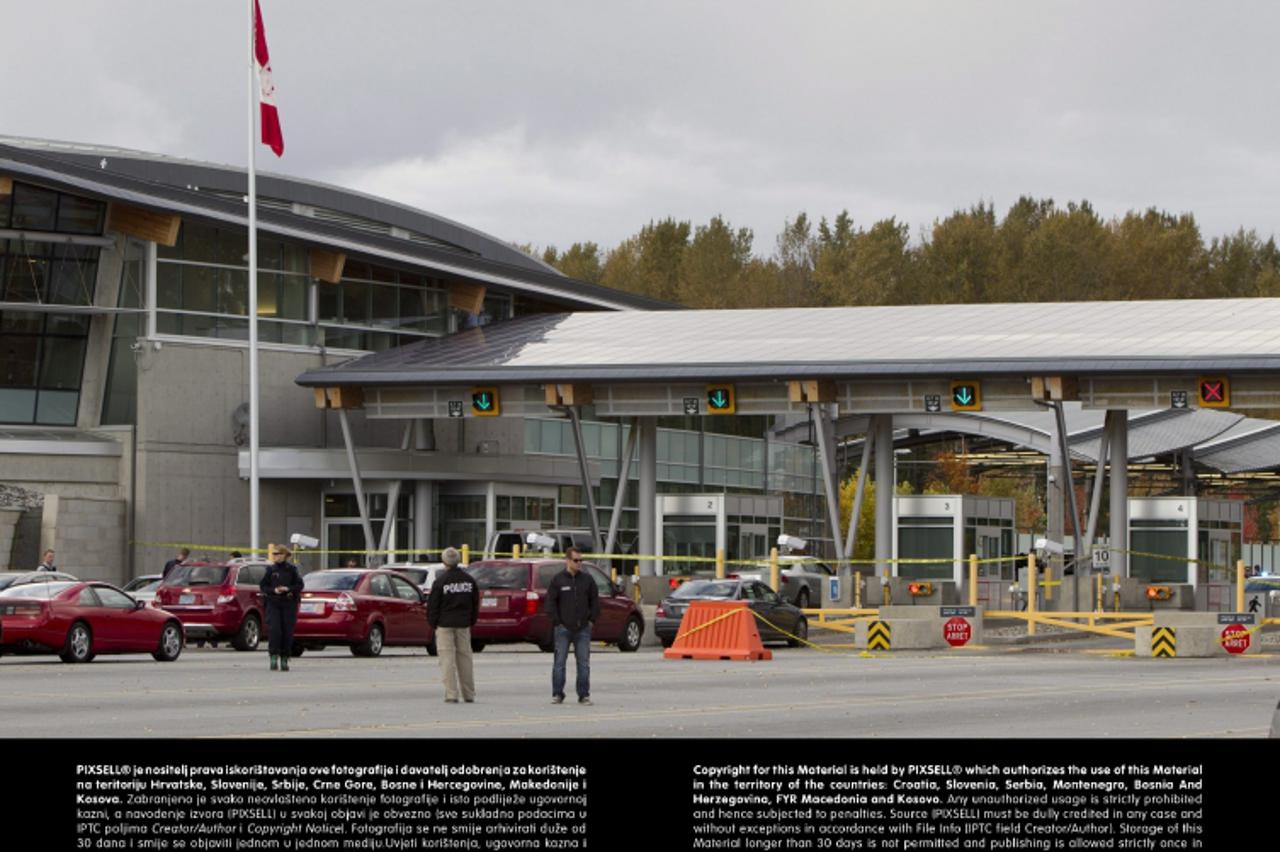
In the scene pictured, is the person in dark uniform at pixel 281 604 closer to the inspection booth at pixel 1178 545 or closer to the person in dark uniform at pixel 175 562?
the person in dark uniform at pixel 175 562

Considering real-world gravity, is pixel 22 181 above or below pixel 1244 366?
above

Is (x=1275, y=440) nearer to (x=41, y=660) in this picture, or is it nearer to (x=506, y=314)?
(x=506, y=314)

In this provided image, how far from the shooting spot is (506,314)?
2499 inches

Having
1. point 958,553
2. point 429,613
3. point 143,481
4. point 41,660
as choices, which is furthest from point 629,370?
point 429,613

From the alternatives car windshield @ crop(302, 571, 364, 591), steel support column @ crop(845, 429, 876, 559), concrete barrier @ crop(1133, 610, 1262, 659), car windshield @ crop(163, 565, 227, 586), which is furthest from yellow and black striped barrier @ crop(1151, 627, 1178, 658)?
car windshield @ crop(163, 565, 227, 586)

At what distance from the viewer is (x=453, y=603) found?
2352cm

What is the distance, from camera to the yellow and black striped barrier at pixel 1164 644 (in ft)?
123

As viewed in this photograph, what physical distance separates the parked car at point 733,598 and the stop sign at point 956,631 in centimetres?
273

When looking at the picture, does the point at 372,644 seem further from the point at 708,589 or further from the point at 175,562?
the point at 175,562

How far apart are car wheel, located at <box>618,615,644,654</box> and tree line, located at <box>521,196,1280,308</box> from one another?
234ft

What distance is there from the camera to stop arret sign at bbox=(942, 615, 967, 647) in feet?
132

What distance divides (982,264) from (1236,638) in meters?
80.4
